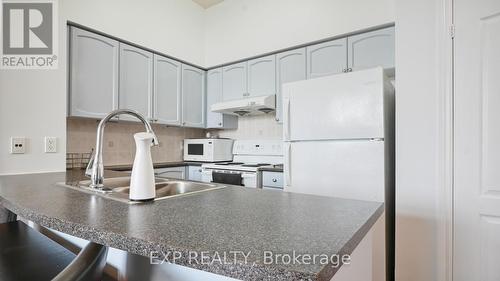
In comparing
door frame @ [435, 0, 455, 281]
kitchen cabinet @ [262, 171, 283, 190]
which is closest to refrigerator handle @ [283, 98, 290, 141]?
kitchen cabinet @ [262, 171, 283, 190]

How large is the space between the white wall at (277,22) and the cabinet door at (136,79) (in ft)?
3.03

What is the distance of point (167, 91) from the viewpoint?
2.94 m

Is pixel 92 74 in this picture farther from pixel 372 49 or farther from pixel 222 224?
pixel 372 49

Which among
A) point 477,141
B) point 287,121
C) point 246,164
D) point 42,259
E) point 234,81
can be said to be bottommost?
point 42,259

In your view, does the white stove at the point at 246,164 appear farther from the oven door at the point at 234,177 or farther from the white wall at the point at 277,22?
the white wall at the point at 277,22

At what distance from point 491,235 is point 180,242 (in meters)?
1.67

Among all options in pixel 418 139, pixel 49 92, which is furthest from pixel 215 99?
pixel 418 139

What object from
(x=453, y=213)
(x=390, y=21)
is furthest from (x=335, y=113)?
(x=390, y=21)

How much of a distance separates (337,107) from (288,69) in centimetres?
104

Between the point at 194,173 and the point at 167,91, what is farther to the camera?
the point at 194,173

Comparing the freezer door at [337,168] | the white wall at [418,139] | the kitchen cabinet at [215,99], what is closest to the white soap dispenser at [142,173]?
the freezer door at [337,168]

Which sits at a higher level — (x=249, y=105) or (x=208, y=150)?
(x=249, y=105)

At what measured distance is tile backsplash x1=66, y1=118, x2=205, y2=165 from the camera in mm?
2477

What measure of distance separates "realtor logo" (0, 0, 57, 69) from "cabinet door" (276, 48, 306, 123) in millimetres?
1954
